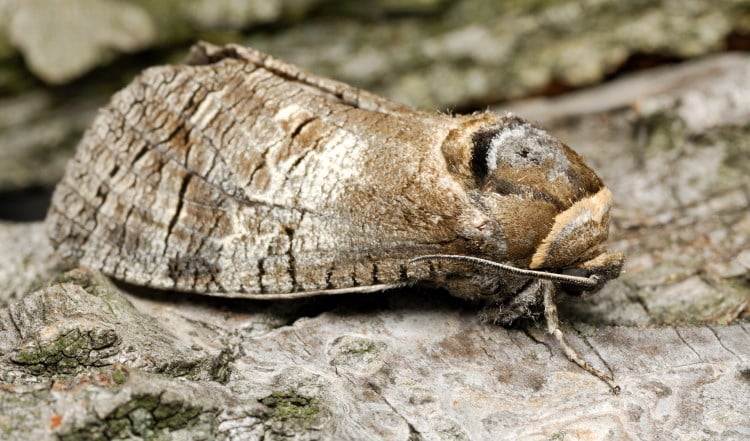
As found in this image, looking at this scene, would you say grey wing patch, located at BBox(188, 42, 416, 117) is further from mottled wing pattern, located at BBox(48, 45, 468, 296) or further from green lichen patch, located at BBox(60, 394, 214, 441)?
green lichen patch, located at BBox(60, 394, 214, 441)

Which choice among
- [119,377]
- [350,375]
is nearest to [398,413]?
[350,375]

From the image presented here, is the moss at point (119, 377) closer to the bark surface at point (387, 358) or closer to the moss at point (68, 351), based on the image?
the bark surface at point (387, 358)

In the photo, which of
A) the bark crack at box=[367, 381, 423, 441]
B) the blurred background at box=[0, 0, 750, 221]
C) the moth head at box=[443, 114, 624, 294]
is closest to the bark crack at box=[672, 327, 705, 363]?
the moth head at box=[443, 114, 624, 294]

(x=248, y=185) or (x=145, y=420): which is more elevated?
(x=248, y=185)

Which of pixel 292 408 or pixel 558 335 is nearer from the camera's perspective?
pixel 292 408

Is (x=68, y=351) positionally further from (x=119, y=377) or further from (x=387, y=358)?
(x=387, y=358)

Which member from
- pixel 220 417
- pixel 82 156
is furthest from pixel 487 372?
pixel 82 156

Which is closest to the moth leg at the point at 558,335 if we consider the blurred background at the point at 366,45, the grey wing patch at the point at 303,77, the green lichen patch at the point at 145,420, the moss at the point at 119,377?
the grey wing patch at the point at 303,77
